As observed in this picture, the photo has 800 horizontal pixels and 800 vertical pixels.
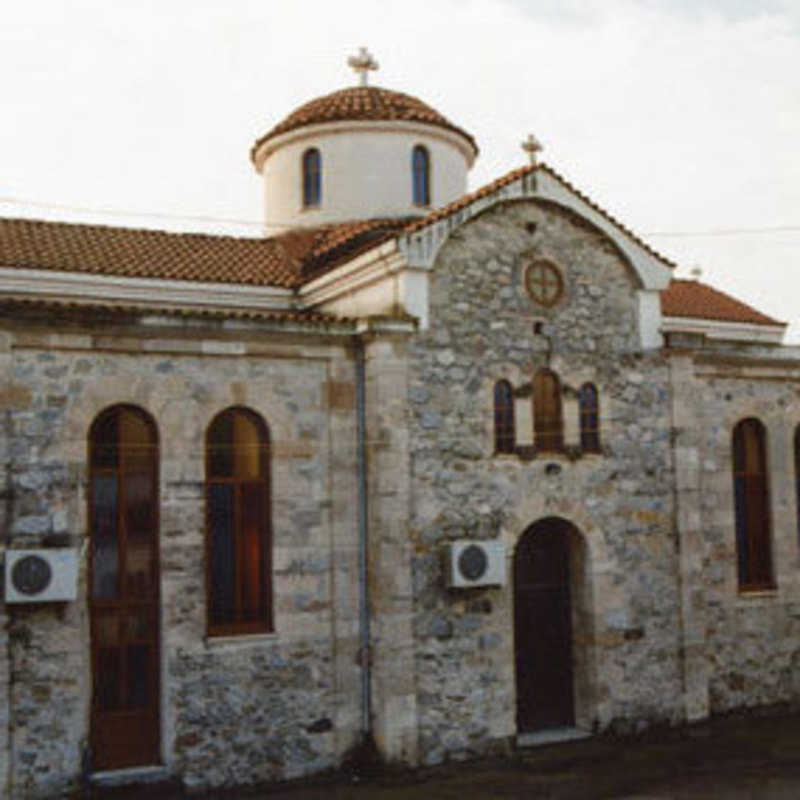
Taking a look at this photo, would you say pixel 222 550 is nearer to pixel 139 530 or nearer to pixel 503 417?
pixel 139 530

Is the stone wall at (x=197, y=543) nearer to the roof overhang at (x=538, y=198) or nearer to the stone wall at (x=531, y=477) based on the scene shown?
the stone wall at (x=531, y=477)

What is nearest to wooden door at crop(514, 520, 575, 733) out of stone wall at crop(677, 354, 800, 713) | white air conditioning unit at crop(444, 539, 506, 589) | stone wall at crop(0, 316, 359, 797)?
white air conditioning unit at crop(444, 539, 506, 589)

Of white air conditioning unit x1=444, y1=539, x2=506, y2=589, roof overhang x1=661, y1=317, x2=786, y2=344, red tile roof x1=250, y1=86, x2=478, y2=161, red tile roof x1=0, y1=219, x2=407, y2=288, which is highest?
red tile roof x1=250, y1=86, x2=478, y2=161

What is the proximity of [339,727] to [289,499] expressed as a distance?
286 centimetres

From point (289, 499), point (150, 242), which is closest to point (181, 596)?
point (289, 499)

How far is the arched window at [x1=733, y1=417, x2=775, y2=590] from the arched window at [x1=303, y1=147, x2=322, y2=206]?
27.7ft

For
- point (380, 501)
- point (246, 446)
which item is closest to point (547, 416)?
point (380, 501)

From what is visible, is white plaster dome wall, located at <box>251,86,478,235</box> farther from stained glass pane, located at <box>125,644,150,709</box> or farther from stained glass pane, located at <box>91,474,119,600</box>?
stained glass pane, located at <box>125,644,150,709</box>

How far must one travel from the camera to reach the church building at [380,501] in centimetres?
1149

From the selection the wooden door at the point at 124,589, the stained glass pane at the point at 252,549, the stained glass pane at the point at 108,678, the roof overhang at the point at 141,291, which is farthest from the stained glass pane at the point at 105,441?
the roof overhang at the point at 141,291

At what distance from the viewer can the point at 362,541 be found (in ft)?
42.3

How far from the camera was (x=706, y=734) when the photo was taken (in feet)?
46.8

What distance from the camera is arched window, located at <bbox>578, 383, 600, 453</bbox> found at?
46.5 ft

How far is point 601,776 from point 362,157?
1118 centimetres
